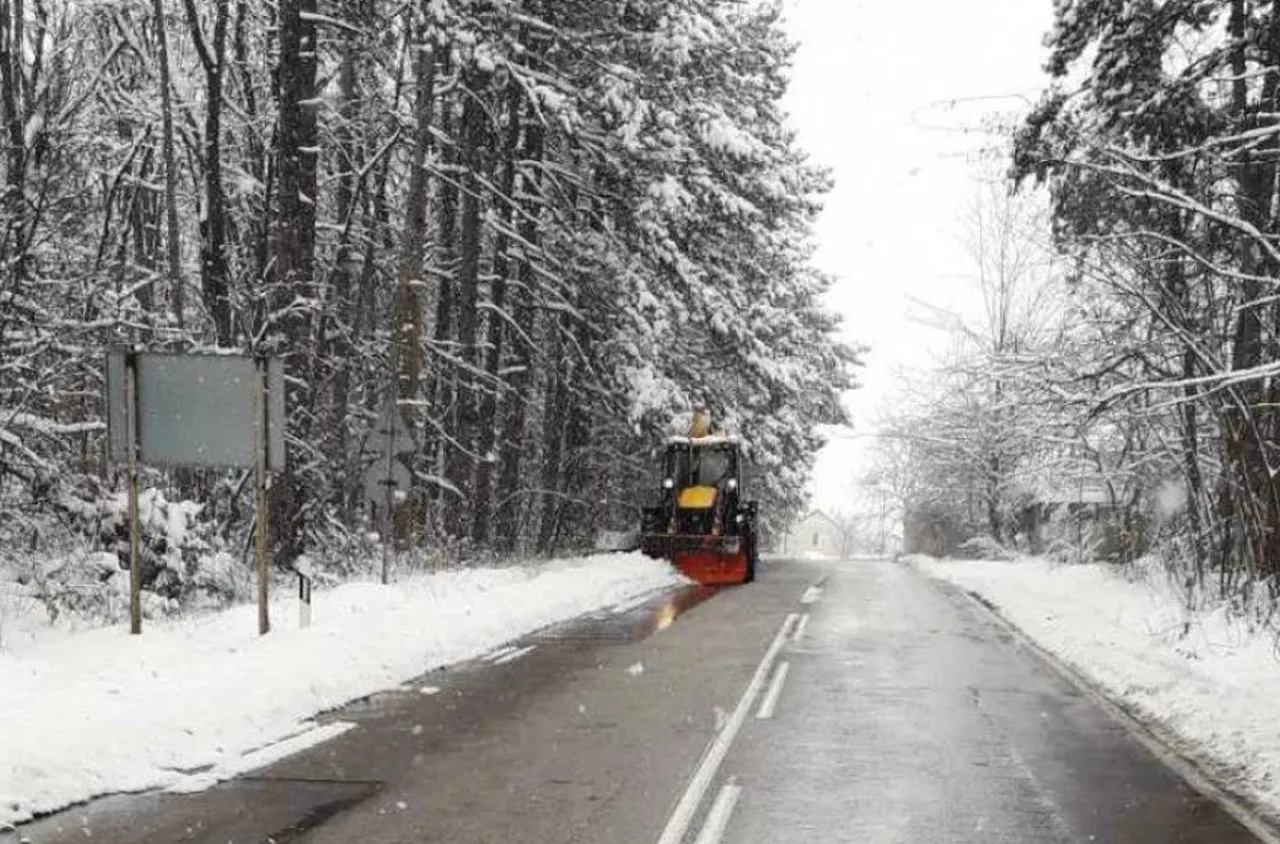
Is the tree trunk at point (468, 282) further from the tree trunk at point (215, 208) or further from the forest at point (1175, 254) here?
the forest at point (1175, 254)

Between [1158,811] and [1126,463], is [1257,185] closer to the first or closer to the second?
[1126,463]

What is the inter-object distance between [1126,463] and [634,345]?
1073cm

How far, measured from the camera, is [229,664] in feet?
36.3

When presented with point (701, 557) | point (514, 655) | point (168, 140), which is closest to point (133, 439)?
point (514, 655)

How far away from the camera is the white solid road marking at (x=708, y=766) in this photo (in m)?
6.75

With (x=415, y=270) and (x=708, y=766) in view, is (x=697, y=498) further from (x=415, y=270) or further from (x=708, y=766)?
(x=708, y=766)

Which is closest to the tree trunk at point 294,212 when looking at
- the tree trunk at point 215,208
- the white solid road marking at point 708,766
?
the tree trunk at point 215,208

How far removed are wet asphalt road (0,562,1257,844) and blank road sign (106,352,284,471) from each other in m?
3.16

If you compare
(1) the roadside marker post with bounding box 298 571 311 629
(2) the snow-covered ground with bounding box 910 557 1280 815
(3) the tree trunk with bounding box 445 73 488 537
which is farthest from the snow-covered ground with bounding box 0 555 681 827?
(3) the tree trunk with bounding box 445 73 488 537

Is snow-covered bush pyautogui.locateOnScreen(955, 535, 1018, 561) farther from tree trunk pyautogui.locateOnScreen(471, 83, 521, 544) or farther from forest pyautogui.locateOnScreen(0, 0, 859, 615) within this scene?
tree trunk pyautogui.locateOnScreen(471, 83, 521, 544)

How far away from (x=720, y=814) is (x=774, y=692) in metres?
4.69

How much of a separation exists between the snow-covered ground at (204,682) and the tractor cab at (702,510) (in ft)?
34.6

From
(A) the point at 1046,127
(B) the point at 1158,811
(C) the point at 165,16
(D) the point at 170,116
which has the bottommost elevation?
(B) the point at 1158,811

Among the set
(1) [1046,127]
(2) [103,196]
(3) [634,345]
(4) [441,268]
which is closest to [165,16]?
(2) [103,196]
